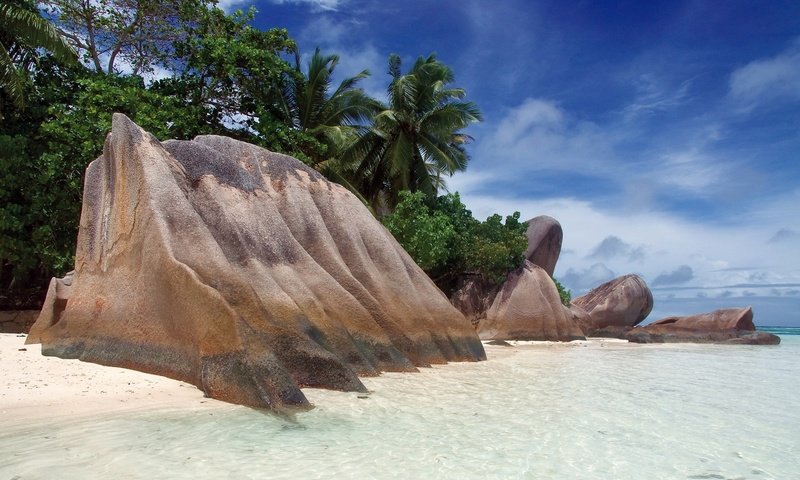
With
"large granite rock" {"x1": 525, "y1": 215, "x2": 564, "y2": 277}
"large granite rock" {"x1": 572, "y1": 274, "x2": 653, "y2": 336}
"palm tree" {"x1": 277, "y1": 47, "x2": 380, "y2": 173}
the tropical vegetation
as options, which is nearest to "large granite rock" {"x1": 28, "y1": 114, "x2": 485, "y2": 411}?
the tropical vegetation

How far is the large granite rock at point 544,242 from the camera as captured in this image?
26.0m

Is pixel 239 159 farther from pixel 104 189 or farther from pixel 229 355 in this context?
pixel 229 355

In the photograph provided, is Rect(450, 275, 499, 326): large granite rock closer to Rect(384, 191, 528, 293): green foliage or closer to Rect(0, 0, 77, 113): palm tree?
Rect(384, 191, 528, 293): green foliage

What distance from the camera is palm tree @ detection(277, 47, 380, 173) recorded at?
22.4 m

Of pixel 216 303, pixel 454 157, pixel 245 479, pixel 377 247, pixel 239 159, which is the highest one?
pixel 454 157

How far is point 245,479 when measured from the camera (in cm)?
367

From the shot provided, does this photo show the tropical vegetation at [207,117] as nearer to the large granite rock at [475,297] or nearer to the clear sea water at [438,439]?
the large granite rock at [475,297]

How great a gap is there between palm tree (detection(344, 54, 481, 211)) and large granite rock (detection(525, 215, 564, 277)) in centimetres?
457

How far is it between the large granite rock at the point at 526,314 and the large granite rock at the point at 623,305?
7001mm

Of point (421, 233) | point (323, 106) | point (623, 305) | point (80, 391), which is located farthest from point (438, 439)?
point (623, 305)

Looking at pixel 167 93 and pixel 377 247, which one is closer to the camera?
pixel 377 247

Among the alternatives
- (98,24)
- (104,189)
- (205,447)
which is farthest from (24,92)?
(205,447)

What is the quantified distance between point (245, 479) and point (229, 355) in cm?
204

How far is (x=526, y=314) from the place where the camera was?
19328mm
